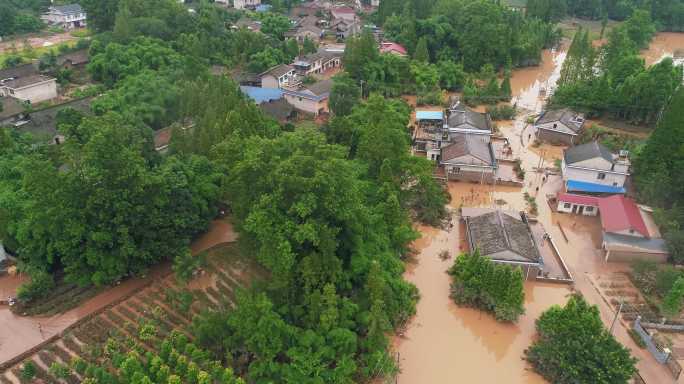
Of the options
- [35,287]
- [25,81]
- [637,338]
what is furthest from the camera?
[25,81]

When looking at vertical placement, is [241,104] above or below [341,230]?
above

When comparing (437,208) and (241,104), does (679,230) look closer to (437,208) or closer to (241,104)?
(437,208)

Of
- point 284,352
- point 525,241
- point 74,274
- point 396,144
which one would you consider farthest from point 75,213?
point 525,241

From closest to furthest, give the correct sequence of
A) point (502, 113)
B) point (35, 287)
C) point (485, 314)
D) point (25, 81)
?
1. point (35, 287)
2. point (485, 314)
3. point (502, 113)
4. point (25, 81)

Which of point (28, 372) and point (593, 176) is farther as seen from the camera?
point (593, 176)

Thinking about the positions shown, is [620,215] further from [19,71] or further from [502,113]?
[19,71]

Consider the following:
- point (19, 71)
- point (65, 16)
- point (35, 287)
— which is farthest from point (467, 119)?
point (65, 16)
